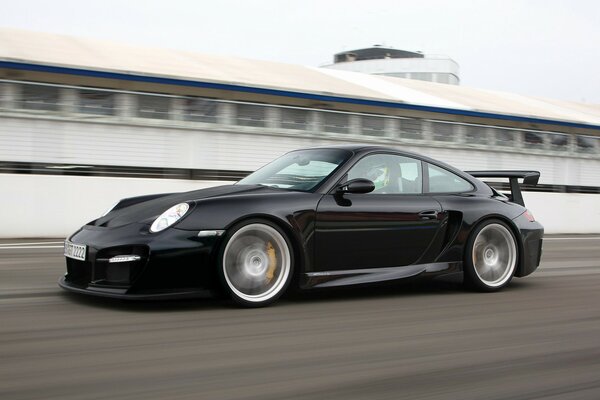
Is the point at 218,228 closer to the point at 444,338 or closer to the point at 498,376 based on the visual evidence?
the point at 444,338

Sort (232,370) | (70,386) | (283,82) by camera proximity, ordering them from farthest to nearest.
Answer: (283,82) < (232,370) < (70,386)

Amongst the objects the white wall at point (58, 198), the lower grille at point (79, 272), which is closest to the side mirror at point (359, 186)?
the lower grille at point (79, 272)

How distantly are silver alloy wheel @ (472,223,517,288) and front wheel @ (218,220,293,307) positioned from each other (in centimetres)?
191

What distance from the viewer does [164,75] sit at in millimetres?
14914

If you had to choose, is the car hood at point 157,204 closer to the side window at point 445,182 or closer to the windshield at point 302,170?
the windshield at point 302,170

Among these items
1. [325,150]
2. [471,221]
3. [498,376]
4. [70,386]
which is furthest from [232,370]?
[471,221]

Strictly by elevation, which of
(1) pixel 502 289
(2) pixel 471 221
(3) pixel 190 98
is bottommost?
(1) pixel 502 289

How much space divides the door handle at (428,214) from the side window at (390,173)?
8.9 inches

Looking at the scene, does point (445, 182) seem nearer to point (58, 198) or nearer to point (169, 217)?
point (169, 217)

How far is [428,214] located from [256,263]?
5.25ft

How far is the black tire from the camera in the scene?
5.84m

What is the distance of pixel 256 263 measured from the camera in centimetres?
480

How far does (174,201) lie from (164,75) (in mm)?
10574

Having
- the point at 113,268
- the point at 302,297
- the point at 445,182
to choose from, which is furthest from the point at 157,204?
the point at 445,182
